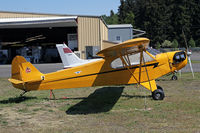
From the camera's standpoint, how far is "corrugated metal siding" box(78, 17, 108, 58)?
100 ft

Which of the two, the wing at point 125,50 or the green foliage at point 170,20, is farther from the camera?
the green foliage at point 170,20

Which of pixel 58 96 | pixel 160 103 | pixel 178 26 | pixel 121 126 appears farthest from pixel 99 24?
pixel 178 26

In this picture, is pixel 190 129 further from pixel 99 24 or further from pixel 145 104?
pixel 99 24

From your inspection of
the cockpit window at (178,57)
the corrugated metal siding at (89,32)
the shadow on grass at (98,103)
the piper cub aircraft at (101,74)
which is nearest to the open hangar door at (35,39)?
the corrugated metal siding at (89,32)

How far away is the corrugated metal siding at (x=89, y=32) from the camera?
1201 inches

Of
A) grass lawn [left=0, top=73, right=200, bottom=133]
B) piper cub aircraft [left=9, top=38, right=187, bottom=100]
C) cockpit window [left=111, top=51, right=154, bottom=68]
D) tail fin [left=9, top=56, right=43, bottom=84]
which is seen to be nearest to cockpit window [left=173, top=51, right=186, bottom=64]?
piper cub aircraft [left=9, top=38, right=187, bottom=100]

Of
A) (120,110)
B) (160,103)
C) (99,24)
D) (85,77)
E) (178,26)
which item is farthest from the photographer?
(178,26)

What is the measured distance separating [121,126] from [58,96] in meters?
4.78

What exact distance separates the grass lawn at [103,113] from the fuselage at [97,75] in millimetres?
701

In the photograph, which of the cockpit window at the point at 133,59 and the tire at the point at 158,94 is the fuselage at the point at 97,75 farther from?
the tire at the point at 158,94

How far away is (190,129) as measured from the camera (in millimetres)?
5562

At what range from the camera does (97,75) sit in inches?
345

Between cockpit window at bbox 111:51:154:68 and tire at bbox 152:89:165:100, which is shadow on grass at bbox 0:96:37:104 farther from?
tire at bbox 152:89:165:100

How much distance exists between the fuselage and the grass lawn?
70 cm
